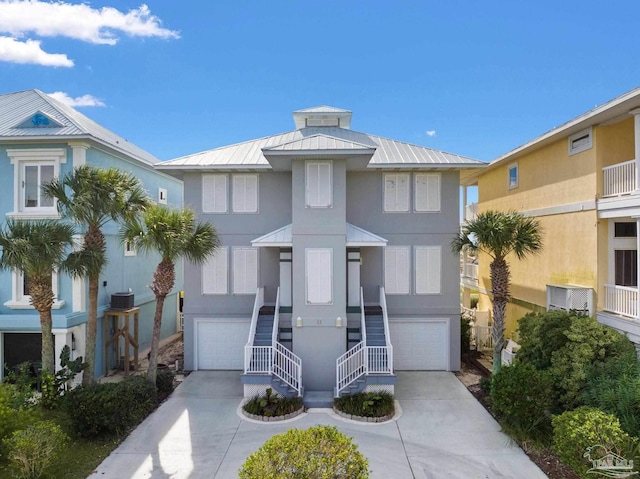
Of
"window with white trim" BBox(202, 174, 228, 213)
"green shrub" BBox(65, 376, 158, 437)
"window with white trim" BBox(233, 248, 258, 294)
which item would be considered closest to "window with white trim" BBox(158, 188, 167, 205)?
"window with white trim" BBox(202, 174, 228, 213)

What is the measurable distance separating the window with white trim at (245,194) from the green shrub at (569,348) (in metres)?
10.1

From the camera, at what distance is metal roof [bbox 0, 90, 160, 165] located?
12.4 metres

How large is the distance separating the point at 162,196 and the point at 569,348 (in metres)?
17.7

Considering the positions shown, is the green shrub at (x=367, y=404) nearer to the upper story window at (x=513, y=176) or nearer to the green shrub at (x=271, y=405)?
the green shrub at (x=271, y=405)

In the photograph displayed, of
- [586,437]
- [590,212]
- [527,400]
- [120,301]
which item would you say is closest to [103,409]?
[120,301]

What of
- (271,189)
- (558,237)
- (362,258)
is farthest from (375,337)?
(558,237)

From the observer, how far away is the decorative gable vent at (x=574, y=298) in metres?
11.7

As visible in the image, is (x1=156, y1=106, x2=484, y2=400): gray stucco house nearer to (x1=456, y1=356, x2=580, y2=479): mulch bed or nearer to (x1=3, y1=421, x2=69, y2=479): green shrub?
(x1=456, y1=356, x2=580, y2=479): mulch bed

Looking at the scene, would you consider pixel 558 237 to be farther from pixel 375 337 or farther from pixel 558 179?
pixel 375 337

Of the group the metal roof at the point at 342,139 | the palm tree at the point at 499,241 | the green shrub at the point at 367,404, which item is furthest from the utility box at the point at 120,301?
the palm tree at the point at 499,241

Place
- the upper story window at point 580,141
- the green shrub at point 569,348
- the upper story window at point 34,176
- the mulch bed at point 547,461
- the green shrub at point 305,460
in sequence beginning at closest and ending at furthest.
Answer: the green shrub at point 305,460
the mulch bed at point 547,461
the green shrub at point 569,348
the upper story window at point 580,141
the upper story window at point 34,176

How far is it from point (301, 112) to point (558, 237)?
36.8ft

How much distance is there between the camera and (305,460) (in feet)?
18.2

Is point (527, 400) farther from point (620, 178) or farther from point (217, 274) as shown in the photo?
point (217, 274)
